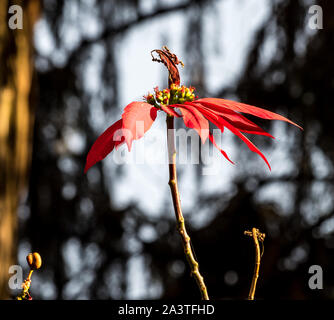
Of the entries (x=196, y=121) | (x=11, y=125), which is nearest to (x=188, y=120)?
(x=196, y=121)

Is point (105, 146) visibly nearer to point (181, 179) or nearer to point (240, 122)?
point (240, 122)

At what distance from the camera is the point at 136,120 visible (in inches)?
4.7

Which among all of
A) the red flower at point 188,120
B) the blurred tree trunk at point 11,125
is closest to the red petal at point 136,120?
the red flower at point 188,120

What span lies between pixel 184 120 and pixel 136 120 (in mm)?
Answer: 13

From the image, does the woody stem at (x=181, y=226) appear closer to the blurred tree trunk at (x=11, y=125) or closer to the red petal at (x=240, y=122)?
the red petal at (x=240, y=122)

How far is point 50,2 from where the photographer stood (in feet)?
3.94

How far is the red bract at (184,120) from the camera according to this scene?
0.39 feet

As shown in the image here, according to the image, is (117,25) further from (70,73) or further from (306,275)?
(306,275)

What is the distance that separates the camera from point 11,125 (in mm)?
829

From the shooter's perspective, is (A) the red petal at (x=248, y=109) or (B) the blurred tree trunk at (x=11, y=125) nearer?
(A) the red petal at (x=248, y=109)

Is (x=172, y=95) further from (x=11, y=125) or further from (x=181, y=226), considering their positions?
(x=11, y=125)

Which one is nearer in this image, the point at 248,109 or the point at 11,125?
the point at 248,109
